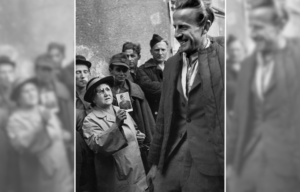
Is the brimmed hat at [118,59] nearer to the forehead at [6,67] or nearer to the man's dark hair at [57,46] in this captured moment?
the man's dark hair at [57,46]

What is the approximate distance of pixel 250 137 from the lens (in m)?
4.62

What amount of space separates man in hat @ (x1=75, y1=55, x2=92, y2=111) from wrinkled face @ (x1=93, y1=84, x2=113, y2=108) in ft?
0.38

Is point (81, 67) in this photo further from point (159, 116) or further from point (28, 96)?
point (159, 116)

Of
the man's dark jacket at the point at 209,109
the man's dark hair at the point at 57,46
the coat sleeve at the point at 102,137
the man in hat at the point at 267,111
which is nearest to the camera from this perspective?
the man in hat at the point at 267,111

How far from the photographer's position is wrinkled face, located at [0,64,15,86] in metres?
5.23

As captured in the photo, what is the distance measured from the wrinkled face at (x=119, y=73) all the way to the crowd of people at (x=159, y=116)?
11mm

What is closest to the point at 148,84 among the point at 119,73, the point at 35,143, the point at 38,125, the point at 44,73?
the point at 119,73

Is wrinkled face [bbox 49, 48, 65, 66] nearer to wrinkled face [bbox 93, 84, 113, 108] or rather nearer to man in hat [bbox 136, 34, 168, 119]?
wrinkled face [bbox 93, 84, 113, 108]

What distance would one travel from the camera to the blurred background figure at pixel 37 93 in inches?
203

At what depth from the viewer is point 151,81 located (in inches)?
208

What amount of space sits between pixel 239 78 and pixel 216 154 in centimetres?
76

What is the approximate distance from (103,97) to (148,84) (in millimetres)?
507

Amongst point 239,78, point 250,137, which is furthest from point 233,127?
point 239,78

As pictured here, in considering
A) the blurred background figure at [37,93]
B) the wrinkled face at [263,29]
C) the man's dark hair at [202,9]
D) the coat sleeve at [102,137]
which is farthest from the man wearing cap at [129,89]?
the wrinkled face at [263,29]
